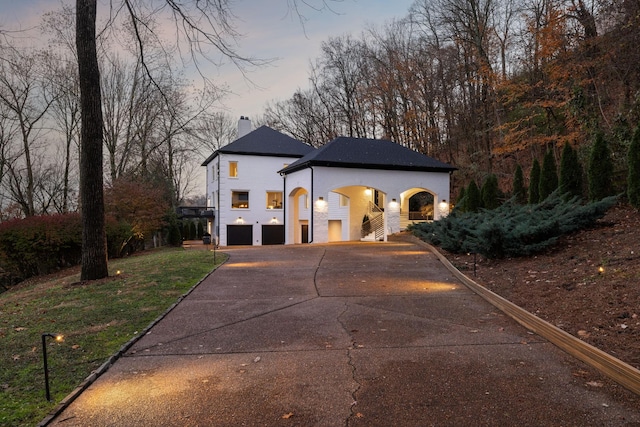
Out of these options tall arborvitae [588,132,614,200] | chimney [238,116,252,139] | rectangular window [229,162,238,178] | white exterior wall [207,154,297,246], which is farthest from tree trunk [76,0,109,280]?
chimney [238,116,252,139]

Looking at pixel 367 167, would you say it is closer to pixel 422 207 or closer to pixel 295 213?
pixel 295 213

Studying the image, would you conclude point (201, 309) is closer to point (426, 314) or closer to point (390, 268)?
point (426, 314)

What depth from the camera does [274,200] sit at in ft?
105

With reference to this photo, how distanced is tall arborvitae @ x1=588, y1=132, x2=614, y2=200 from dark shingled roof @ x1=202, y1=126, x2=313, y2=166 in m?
22.1

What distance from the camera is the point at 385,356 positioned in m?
4.38

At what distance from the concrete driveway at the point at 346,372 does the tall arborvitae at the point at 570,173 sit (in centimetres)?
837

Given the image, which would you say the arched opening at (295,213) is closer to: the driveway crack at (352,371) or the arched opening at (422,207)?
the arched opening at (422,207)

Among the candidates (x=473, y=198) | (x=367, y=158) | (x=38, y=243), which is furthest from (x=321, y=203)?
(x=38, y=243)

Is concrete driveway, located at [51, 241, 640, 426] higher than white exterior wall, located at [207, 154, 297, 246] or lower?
lower

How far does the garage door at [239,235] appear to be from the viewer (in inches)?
1204

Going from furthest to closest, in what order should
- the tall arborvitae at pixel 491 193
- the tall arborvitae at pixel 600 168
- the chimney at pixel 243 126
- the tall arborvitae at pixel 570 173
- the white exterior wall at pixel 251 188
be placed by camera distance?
1. the chimney at pixel 243 126
2. the white exterior wall at pixel 251 188
3. the tall arborvitae at pixel 491 193
4. the tall arborvitae at pixel 570 173
5. the tall arborvitae at pixel 600 168

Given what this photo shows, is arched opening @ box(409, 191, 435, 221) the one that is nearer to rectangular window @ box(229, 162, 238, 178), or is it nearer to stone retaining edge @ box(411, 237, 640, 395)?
rectangular window @ box(229, 162, 238, 178)

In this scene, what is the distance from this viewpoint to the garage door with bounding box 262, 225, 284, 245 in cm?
3114

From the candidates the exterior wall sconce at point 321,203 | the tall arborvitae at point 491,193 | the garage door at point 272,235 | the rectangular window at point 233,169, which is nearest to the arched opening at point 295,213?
the exterior wall sconce at point 321,203
